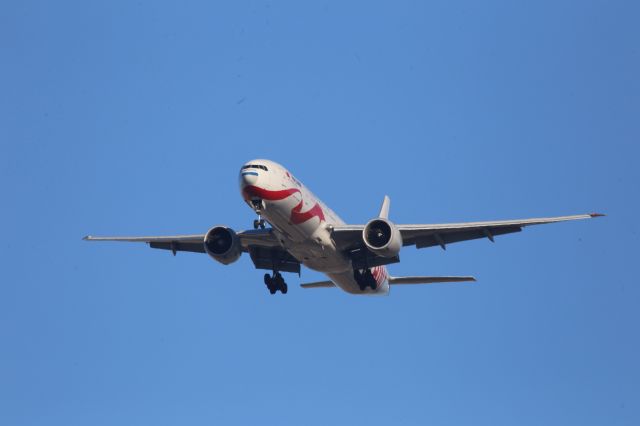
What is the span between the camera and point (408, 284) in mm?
51312

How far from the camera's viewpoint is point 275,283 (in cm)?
4806

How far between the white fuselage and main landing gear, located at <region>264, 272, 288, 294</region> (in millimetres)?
2207

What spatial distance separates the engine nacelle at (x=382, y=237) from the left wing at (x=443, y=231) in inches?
20.6

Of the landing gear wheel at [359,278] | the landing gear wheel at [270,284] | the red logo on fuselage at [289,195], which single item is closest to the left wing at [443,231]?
the red logo on fuselage at [289,195]

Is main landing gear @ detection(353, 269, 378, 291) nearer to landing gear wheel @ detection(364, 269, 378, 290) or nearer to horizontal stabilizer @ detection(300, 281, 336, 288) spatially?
landing gear wheel @ detection(364, 269, 378, 290)

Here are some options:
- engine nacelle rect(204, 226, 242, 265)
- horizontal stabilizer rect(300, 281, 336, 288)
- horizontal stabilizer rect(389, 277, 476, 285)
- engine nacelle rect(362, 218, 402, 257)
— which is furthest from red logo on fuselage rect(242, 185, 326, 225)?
horizontal stabilizer rect(389, 277, 476, 285)

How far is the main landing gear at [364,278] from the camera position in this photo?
47375 millimetres

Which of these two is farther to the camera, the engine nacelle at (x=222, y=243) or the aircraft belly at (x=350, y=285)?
the aircraft belly at (x=350, y=285)

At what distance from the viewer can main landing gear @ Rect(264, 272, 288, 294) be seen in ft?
158

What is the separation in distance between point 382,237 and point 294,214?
392 centimetres

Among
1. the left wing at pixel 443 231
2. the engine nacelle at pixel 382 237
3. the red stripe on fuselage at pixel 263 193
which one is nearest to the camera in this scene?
the red stripe on fuselage at pixel 263 193

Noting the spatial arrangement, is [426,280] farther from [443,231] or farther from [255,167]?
[255,167]

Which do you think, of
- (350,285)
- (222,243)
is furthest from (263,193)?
(350,285)

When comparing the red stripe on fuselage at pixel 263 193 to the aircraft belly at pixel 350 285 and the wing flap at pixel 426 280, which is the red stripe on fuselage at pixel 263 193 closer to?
the aircraft belly at pixel 350 285
